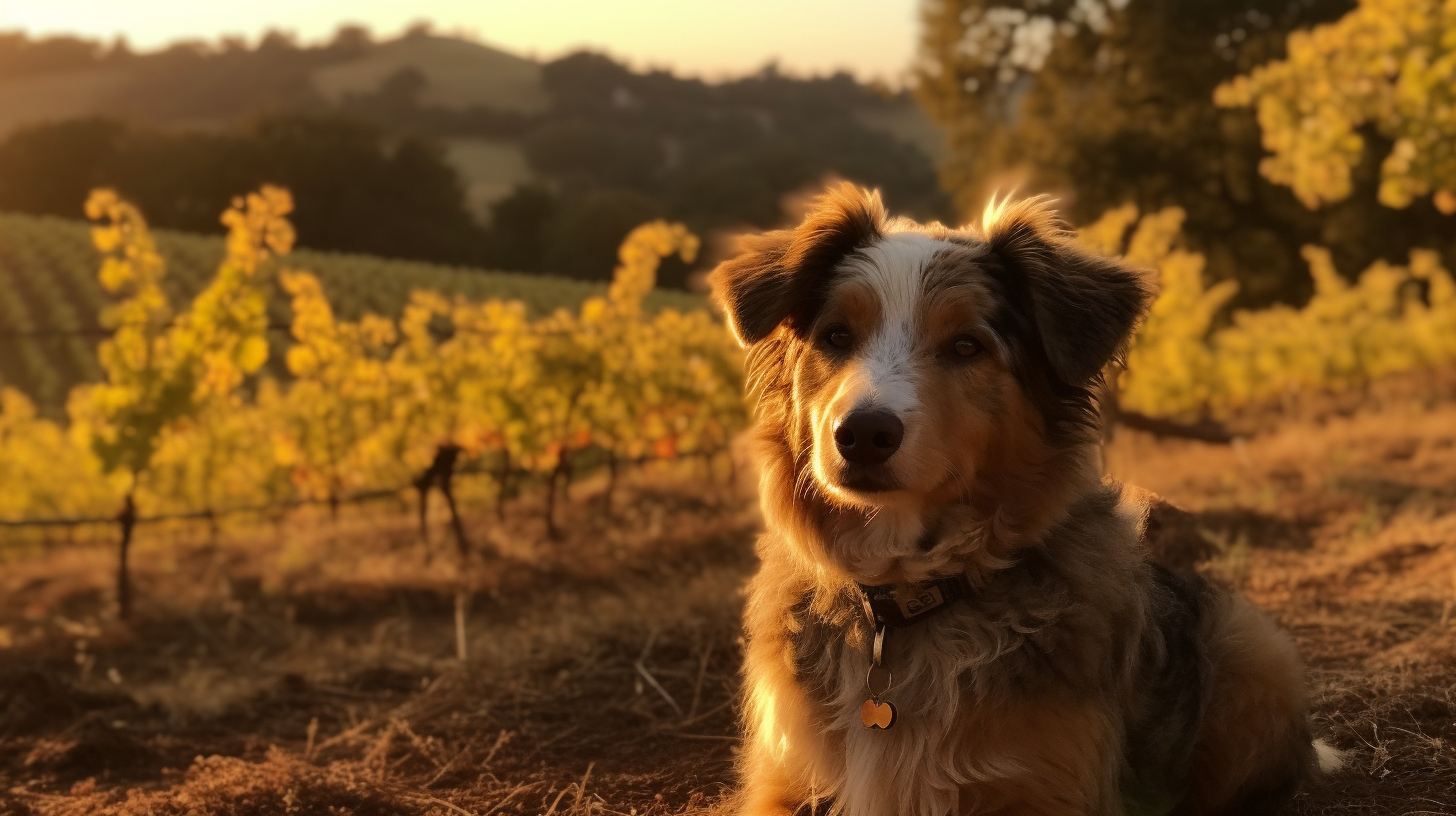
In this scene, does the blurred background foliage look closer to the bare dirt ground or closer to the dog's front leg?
the bare dirt ground

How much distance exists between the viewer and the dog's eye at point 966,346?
12.0 feet

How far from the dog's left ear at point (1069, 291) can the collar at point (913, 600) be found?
2.33 ft

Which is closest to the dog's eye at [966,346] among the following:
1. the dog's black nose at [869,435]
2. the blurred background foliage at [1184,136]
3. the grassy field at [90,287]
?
the dog's black nose at [869,435]

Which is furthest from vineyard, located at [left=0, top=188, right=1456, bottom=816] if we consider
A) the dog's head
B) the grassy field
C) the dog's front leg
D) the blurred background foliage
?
the grassy field

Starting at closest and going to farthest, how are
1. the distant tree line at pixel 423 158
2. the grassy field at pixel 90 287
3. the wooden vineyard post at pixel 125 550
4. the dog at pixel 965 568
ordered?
the dog at pixel 965 568
the wooden vineyard post at pixel 125 550
the grassy field at pixel 90 287
the distant tree line at pixel 423 158

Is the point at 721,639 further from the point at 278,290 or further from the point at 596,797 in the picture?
the point at 278,290

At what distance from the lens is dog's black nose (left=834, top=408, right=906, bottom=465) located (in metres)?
3.33

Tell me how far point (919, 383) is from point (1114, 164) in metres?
29.3

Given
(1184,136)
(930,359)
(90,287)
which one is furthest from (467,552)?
(90,287)

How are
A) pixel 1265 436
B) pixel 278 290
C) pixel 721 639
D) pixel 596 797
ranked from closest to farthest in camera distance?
pixel 596 797
pixel 721 639
pixel 1265 436
pixel 278 290

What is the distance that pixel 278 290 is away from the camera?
41.5 m

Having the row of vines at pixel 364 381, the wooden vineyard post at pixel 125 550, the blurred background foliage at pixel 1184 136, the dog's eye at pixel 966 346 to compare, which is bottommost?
the wooden vineyard post at pixel 125 550

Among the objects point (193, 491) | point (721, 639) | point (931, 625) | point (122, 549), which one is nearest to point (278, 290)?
point (193, 491)

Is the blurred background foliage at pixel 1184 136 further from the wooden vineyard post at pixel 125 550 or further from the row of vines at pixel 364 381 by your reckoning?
the wooden vineyard post at pixel 125 550
